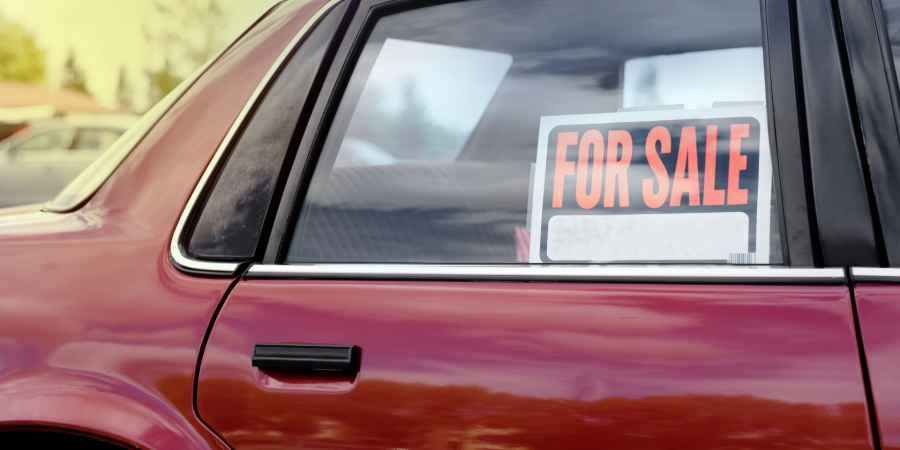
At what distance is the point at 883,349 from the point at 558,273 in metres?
0.44

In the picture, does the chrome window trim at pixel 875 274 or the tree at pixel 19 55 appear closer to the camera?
the chrome window trim at pixel 875 274

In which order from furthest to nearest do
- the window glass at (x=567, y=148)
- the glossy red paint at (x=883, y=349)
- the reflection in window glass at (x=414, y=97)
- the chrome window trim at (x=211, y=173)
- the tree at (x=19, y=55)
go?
1. the tree at (x=19, y=55)
2. the reflection in window glass at (x=414, y=97)
3. the chrome window trim at (x=211, y=173)
4. the window glass at (x=567, y=148)
5. the glossy red paint at (x=883, y=349)

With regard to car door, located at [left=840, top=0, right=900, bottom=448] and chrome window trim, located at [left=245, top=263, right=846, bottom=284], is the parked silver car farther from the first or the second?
car door, located at [left=840, top=0, right=900, bottom=448]

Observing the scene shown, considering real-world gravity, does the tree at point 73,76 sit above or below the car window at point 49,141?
above

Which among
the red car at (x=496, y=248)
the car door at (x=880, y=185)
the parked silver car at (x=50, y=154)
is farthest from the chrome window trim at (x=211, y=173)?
the parked silver car at (x=50, y=154)

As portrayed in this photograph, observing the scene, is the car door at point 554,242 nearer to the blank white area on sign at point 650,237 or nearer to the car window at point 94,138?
the blank white area on sign at point 650,237

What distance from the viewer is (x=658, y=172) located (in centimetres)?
105

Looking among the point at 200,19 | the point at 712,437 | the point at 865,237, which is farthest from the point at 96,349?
the point at 200,19

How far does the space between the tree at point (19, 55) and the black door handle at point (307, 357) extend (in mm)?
29477

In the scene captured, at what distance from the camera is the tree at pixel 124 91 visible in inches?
707

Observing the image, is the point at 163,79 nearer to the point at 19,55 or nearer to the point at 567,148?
the point at 19,55

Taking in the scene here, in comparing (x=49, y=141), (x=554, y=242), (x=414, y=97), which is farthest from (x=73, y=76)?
(x=554, y=242)

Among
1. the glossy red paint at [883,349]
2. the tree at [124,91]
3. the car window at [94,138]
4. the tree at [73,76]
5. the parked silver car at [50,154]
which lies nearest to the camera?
the glossy red paint at [883,349]

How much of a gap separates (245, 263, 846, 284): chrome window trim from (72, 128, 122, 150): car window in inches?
379
